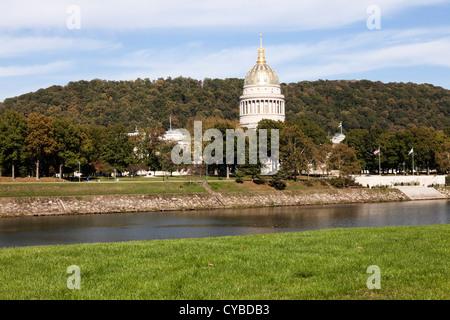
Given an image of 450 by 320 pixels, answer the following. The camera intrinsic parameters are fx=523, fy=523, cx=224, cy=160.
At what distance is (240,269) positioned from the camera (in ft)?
42.2

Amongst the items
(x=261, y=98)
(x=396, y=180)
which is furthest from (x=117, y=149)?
(x=261, y=98)

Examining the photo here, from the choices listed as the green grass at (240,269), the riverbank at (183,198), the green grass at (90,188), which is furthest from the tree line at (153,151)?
the green grass at (240,269)

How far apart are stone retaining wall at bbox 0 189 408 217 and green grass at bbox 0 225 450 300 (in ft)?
126

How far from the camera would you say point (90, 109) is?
165875 mm

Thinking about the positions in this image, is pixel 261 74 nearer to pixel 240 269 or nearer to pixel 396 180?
pixel 396 180

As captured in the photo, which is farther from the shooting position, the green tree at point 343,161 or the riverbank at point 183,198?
the green tree at point 343,161

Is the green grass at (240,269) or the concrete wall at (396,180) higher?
the green grass at (240,269)

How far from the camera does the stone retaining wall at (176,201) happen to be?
176 ft

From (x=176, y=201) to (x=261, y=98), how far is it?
66.2 meters

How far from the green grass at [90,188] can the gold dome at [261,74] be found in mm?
61072

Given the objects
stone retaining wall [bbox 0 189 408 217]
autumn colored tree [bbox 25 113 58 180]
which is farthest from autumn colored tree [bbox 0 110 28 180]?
stone retaining wall [bbox 0 189 408 217]

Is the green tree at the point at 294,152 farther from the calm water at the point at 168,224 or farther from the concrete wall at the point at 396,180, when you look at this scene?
the calm water at the point at 168,224

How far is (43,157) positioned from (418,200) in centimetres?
5353

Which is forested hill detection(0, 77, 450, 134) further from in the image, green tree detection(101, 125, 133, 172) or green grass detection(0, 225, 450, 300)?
green grass detection(0, 225, 450, 300)
